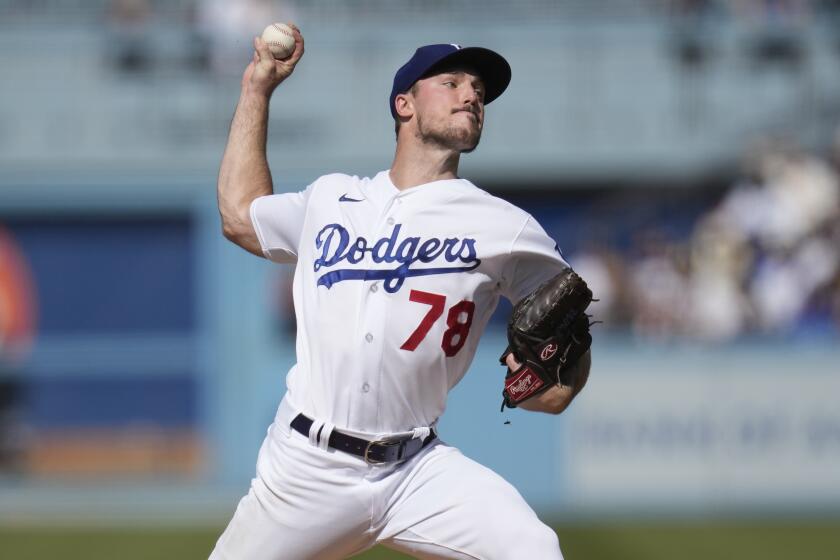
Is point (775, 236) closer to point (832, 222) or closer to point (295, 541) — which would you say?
point (832, 222)

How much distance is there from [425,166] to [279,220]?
548 millimetres

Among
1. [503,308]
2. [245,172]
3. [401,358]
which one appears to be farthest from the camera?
[503,308]

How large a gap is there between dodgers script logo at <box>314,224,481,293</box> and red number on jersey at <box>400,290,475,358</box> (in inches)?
3.3

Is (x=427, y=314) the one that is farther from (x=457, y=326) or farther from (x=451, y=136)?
(x=451, y=136)

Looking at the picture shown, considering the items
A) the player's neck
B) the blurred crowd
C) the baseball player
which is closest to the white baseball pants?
the baseball player

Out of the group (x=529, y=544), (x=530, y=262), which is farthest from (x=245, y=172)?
(x=529, y=544)

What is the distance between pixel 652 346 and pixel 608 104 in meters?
4.32

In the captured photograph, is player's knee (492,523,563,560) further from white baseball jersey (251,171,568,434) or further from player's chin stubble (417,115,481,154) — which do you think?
player's chin stubble (417,115,481,154)

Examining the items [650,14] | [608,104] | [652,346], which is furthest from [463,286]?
[650,14]

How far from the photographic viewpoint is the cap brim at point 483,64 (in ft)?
14.9

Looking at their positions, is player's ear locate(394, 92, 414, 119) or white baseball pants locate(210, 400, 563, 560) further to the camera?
player's ear locate(394, 92, 414, 119)

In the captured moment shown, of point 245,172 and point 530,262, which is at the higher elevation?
point 245,172

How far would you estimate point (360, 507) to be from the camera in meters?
4.32

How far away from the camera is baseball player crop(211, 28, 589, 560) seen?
4.33 metres
